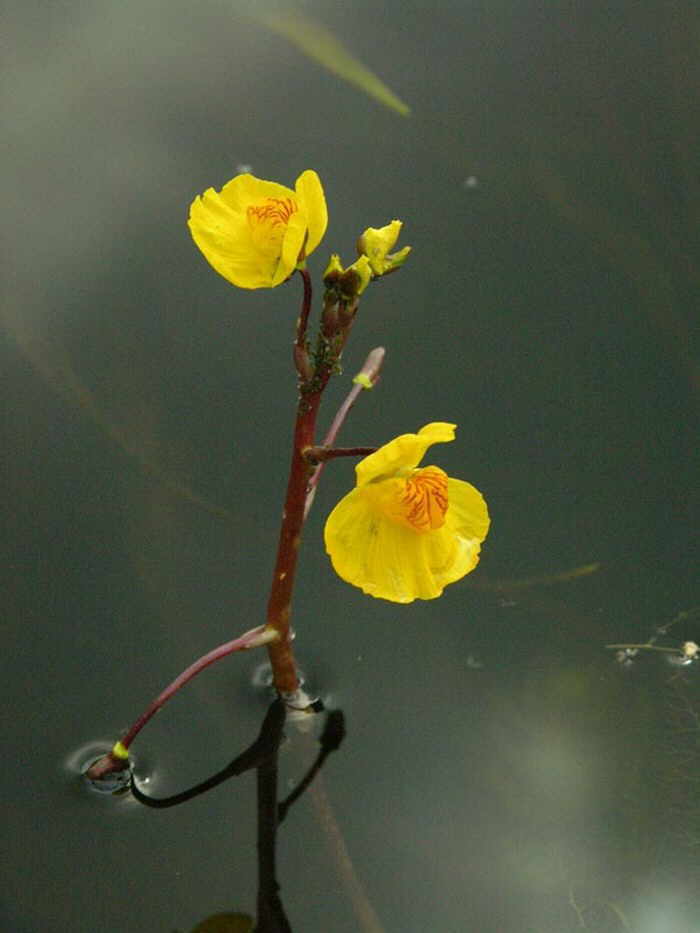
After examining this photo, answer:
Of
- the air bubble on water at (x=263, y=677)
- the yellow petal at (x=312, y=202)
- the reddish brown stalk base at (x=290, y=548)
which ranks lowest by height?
the air bubble on water at (x=263, y=677)

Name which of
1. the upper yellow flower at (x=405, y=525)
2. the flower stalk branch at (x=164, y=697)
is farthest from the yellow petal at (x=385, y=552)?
the flower stalk branch at (x=164, y=697)

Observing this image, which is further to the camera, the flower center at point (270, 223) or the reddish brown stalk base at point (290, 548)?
the reddish brown stalk base at point (290, 548)

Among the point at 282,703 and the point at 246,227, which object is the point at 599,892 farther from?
the point at 246,227

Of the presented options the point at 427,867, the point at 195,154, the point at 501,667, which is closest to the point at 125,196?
the point at 195,154

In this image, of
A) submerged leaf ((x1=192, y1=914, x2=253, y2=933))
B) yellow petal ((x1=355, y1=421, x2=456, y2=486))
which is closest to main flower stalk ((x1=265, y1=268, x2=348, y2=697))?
yellow petal ((x1=355, y1=421, x2=456, y2=486))

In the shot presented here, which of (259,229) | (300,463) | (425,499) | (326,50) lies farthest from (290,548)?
(326,50)

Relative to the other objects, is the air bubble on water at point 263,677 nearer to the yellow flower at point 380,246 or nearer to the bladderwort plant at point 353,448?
the bladderwort plant at point 353,448

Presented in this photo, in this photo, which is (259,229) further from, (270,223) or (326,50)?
(326,50)
